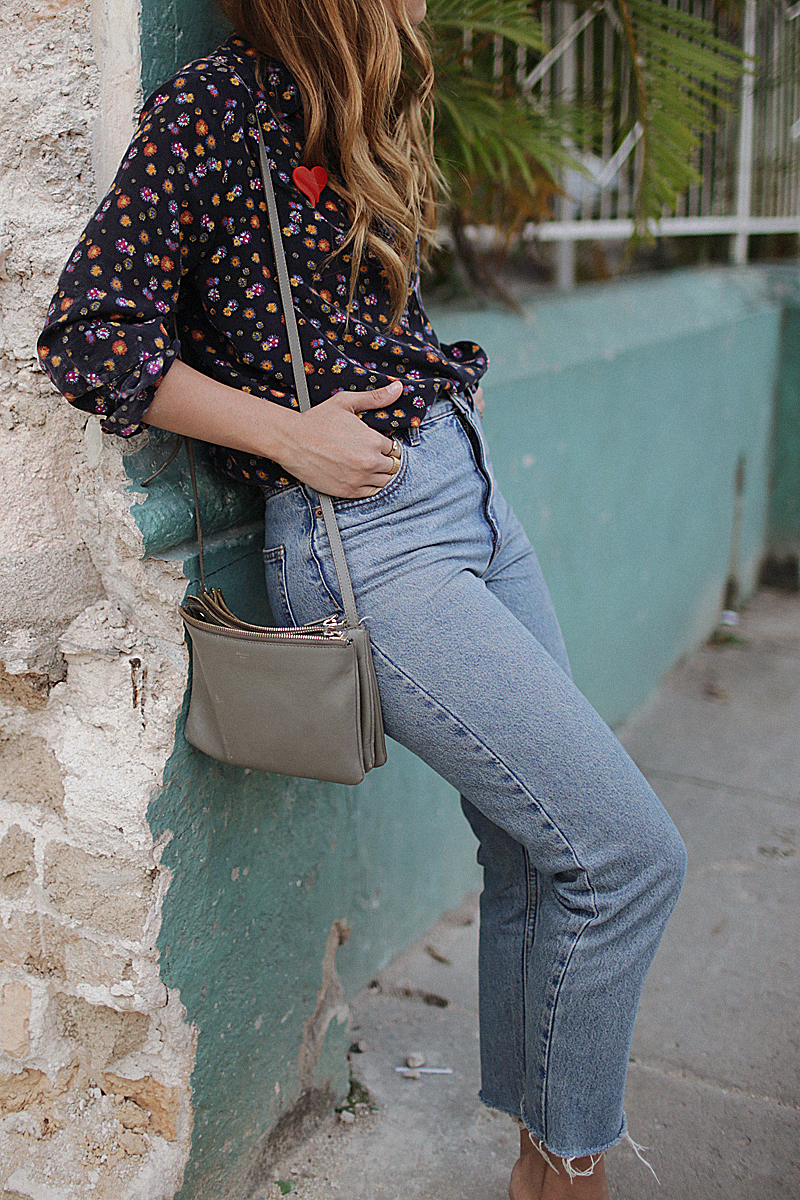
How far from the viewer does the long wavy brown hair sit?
1352 millimetres

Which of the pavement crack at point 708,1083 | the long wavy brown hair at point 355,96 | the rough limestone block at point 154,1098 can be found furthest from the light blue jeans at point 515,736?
the pavement crack at point 708,1083

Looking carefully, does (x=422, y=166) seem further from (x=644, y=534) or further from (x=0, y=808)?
(x=644, y=534)

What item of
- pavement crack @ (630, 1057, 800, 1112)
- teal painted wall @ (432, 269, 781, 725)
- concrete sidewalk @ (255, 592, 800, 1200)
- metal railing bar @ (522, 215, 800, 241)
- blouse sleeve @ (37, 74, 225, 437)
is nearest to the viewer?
blouse sleeve @ (37, 74, 225, 437)

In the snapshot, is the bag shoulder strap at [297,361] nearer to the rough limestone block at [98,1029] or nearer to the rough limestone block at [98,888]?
the rough limestone block at [98,888]

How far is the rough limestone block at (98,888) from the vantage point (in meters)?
1.52

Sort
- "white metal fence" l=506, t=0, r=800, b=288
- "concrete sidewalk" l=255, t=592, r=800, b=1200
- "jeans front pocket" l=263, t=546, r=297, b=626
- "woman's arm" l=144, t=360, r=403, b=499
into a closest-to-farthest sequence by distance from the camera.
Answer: "woman's arm" l=144, t=360, r=403, b=499 < "jeans front pocket" l=263, t=546, r=297, b=626 < "concrete sidewalk" l=255, t=592, r=800, b=1200 < "white metal fence" l=506, t=0, r=800, b=288

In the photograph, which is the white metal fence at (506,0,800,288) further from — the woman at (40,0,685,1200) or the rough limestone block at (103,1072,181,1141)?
the rough limestone block at (103,1072,181,1141)

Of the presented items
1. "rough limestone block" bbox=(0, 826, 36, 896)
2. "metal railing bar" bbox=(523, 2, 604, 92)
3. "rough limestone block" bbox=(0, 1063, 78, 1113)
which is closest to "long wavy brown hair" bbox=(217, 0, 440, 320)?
"rough limestone block" bbox=(0, 826, 36, 896)

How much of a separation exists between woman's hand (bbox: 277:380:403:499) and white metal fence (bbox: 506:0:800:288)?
1752 mm

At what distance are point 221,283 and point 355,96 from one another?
0.98 ft

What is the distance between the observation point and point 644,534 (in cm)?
371

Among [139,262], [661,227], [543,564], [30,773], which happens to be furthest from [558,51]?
[30,773]

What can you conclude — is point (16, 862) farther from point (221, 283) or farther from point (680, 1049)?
point (680, 1049)

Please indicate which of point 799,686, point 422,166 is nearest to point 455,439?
point 422,166
